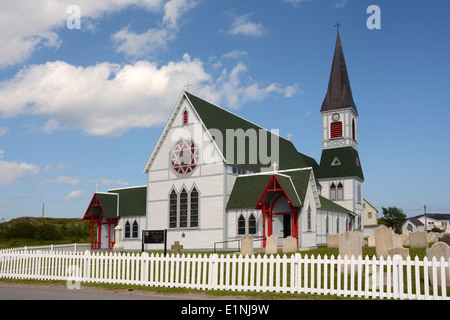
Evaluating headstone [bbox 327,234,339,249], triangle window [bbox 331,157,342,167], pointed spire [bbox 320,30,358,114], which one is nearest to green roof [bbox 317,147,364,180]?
triangle window [bbox 331,157,342,167]

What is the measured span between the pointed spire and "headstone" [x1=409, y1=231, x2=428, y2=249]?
88.3ft

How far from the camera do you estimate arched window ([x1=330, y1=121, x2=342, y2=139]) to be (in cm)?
5375

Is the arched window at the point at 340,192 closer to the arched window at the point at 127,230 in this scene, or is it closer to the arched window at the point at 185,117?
the arched window at the point at 185,117

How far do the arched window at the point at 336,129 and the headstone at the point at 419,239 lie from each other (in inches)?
1017

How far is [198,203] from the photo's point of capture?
37875 millimetres

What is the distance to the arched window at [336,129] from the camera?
53.8 meters

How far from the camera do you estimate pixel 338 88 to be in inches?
2165

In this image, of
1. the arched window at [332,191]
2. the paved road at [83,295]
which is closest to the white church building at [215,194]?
the arched window at [332,191]

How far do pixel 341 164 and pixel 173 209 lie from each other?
21.8 m

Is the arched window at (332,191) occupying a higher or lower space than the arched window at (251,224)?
higher

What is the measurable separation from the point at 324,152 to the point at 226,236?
22.3m

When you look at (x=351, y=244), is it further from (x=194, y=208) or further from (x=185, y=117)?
(x=185, y=117)
